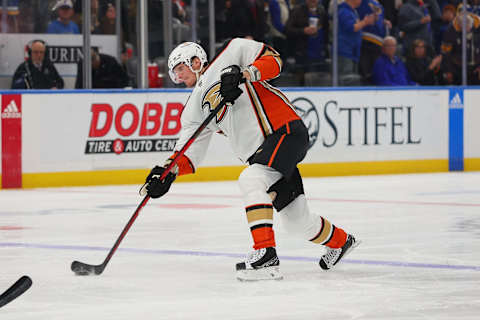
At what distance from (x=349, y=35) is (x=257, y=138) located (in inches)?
288

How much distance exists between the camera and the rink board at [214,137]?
9.78 meters

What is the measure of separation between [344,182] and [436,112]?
203 cm

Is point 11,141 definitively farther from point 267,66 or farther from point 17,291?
point 17,291

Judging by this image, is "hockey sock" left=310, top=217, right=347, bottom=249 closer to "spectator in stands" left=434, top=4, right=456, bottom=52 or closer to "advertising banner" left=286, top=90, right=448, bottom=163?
"advertising banner" left=286, top=90, right=448, bottom=163

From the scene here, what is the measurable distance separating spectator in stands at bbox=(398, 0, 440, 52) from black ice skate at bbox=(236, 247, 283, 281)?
8.33 meters

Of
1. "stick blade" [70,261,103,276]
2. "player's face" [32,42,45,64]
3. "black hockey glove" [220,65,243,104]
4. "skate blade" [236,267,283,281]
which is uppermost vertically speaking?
"black hockey glove" [220,65,243,104]

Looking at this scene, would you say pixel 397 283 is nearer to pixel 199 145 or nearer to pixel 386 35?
pixel 199 145

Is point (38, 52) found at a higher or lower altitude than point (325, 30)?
lower

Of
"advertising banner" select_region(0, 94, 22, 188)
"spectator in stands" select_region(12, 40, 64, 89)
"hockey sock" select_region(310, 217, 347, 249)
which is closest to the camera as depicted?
"hockey sock" select_region(310, 217, 347, 249)

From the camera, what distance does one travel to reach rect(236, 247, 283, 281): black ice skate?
14.2ft

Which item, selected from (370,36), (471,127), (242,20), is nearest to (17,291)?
(242,20)

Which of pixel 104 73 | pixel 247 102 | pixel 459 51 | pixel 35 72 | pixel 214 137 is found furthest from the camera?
pixel 459 51

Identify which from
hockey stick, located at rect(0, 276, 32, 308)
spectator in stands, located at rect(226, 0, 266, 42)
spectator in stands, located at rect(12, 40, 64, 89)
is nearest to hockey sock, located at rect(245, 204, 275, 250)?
hockey stick, located at rect(0, 276, 32, 308)

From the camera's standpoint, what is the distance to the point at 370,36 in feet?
38.9
